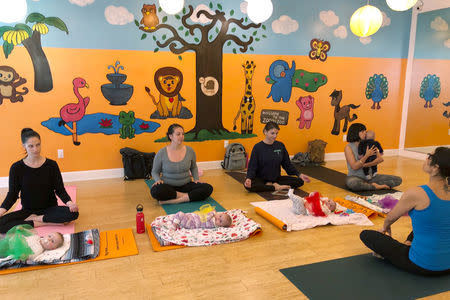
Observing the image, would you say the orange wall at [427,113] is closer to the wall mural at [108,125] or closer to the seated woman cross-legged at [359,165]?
the seated woman cross-legged at [359,165]

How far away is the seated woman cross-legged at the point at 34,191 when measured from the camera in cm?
308

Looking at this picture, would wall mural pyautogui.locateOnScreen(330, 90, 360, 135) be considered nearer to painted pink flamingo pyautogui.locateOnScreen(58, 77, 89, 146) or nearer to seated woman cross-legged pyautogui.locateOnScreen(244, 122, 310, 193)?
seated woman cross-legged pyautogui.locateOnScreen(244, 122, 310, 193)

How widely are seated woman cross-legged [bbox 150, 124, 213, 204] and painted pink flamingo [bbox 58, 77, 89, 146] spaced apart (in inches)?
65.7

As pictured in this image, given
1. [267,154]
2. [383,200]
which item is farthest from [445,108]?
[267,154]

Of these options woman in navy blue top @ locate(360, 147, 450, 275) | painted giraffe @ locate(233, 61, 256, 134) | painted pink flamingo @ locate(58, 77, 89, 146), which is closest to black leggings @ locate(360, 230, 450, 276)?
woman in navy blue top @ locate(360, 147, 450, 275)

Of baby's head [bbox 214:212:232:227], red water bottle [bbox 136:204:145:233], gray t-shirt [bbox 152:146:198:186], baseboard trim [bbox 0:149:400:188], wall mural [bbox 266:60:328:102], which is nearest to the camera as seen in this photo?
red water bottle [bbox 136:204:145:233]

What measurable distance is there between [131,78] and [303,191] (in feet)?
9.60

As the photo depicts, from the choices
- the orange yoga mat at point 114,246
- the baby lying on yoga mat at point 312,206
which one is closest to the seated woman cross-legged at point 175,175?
the orange yoga mat at point 114,246

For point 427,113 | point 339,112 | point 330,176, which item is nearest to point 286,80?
point 339,112

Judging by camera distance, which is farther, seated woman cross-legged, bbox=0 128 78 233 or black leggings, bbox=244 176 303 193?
black leggings, bbox=244 176 303 193

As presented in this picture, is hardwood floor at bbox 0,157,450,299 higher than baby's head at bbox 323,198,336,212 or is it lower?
lower

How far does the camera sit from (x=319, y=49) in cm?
615

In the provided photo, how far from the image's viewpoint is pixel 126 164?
200 inches

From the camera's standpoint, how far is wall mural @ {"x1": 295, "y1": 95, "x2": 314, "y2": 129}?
6.23 metres
